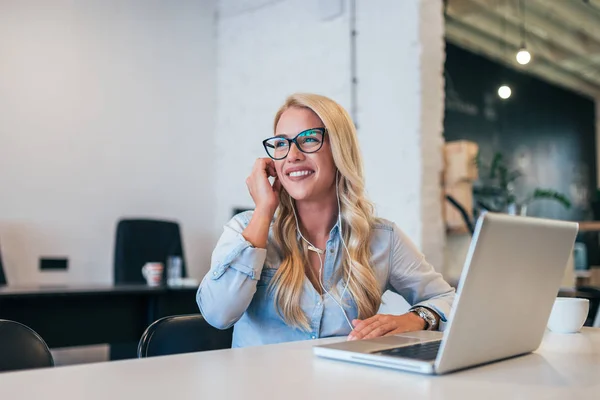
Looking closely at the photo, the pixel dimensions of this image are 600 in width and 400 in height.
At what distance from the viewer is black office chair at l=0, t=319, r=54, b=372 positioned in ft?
3.12

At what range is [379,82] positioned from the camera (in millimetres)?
3553

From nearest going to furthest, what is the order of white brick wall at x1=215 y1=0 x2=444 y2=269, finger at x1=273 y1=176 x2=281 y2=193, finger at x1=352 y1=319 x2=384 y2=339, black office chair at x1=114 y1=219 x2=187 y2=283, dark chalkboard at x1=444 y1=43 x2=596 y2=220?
finger at x1=352 y1=319 x2=384 y2=339 → finger at x1=273 y1=176 x2=281 y2=193 → white brick wall at x1=215 y1=0 x2=444 y2=269 → black office chair at x1=114 y1=219 x2=187 y2=283 → dark chalkboard at x1=444 y1=43 x2=596 y2=220

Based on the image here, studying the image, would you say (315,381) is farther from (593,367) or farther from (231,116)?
(231,116)

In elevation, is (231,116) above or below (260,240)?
above

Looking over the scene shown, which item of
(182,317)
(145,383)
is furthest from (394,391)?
(182,317)

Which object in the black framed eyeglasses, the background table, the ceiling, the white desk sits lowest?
the background table

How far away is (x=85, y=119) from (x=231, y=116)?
109 centimetres

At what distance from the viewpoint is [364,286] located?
138 centimetres

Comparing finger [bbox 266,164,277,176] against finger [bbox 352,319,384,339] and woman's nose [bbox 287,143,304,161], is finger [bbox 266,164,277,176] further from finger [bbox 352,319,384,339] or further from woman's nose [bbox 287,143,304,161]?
finger [bbox 352,319,384,339]

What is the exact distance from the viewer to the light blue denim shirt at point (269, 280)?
128 cm

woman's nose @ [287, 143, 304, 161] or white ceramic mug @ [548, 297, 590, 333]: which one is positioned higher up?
woman's nose @ [287, 143, 304, 161]

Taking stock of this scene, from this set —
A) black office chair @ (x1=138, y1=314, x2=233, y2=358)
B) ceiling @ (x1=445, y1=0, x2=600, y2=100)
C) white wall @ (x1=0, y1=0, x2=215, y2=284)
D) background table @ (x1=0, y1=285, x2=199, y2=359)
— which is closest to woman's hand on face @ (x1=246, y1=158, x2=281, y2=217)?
black office chair @ (x1=138, y1=314, x2=233, y2=358)

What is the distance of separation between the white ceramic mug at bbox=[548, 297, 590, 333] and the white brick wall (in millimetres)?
2051

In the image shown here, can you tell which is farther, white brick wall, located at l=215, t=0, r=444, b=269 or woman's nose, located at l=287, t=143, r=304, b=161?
white brick wall, located at l=215, t=0, r=444, b=269
